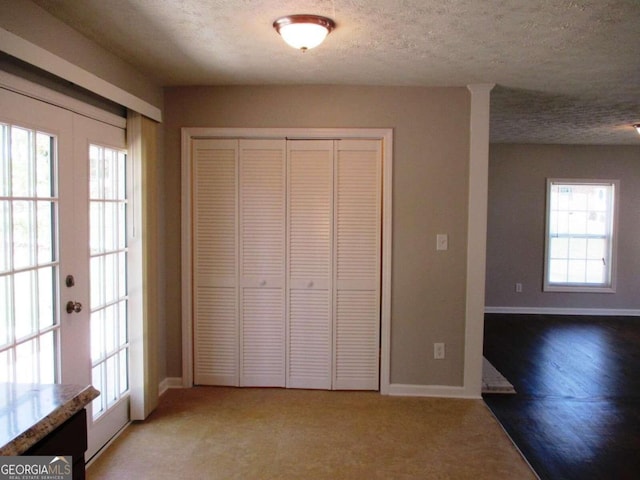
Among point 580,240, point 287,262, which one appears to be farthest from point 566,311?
point 287,262

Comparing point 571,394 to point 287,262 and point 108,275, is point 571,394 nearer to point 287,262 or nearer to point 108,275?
point 287,262

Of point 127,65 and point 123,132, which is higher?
point 127,65

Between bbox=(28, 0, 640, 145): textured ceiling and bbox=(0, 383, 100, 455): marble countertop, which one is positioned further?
bbox=(28, 0, 640, 145): textured ceiling

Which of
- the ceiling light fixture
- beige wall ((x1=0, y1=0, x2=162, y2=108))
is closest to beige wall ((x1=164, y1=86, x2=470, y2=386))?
beige wall ((x1=0, y1=0, x2=162, y2=108))

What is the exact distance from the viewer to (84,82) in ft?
7.96

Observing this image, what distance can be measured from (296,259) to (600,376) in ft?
9.54

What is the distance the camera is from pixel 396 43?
2.61m

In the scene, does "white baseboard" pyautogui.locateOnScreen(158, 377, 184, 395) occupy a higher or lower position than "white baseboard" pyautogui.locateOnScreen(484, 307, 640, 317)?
lower

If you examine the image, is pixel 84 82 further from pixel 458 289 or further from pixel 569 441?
pixel 569 441

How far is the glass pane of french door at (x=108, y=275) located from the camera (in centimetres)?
272

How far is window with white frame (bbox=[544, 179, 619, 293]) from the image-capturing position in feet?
22.1

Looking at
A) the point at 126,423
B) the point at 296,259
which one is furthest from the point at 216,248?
the point at 126,423

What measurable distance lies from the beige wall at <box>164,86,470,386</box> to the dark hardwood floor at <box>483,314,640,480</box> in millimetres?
675

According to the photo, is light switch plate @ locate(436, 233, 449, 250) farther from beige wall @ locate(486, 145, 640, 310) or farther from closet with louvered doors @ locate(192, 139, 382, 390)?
beige wall @ locate(486, 145, 640, 310)
